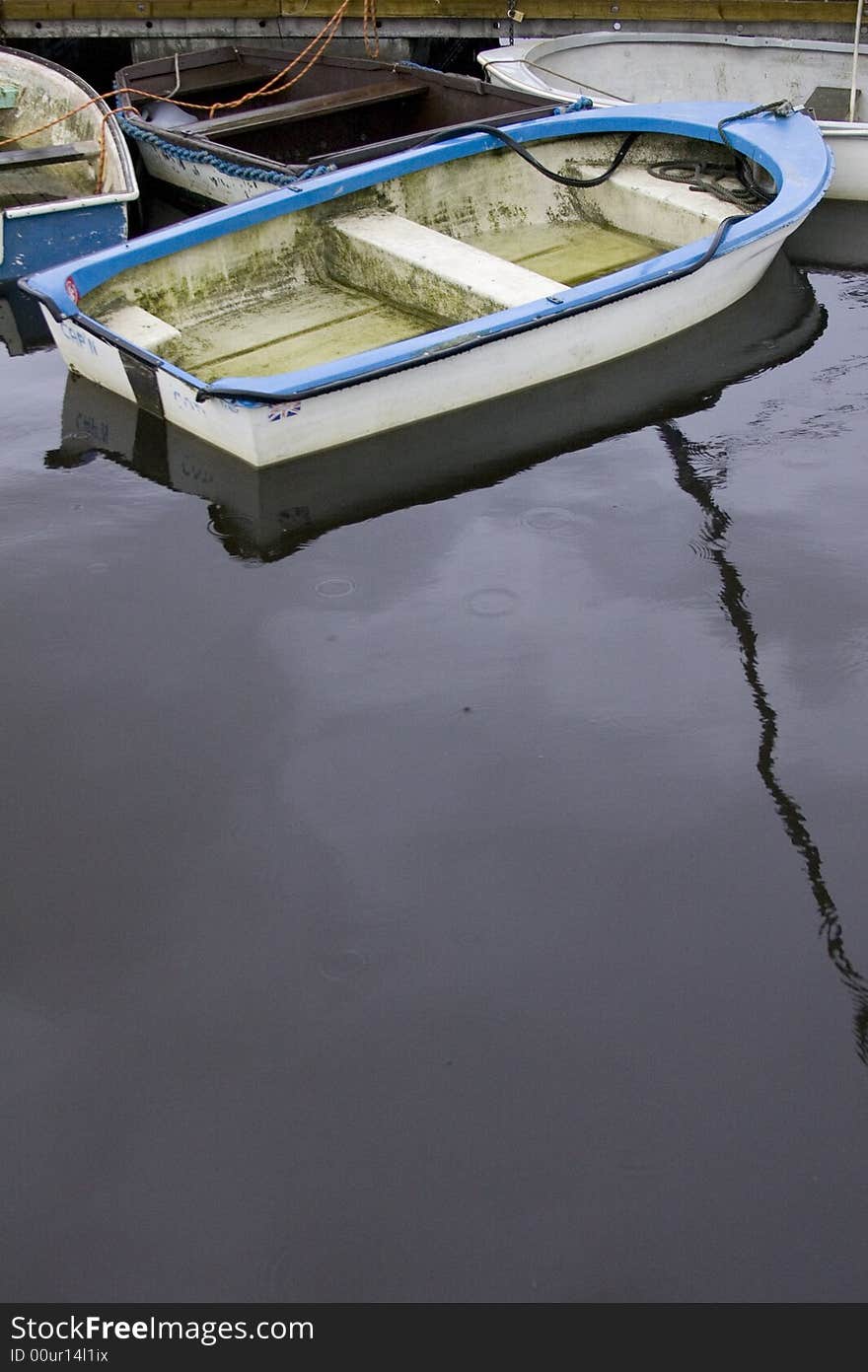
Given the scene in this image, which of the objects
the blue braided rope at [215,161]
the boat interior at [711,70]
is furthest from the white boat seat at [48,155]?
the boat interior at [711,70]

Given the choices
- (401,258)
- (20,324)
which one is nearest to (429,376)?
(401,258)

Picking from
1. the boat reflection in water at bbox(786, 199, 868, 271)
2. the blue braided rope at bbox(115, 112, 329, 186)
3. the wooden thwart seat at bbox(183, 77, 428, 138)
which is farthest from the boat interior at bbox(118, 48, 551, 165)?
the boat reflection in water at bbox(786, 199, 868, 271)

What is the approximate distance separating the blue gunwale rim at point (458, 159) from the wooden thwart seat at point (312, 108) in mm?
1781

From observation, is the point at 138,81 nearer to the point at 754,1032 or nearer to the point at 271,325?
the point at 271,325

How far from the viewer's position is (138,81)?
33.3 ft

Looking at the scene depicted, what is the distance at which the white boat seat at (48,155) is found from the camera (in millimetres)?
8727

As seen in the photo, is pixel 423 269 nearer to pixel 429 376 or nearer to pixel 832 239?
pixel 429 376

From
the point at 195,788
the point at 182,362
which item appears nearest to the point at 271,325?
the point at 182,362

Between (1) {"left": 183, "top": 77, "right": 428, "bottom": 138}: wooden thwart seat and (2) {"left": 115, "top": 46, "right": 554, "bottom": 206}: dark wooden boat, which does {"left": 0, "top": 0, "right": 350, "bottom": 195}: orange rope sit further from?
(1) {"left": 183, "top": 77, "right": 428, "bottom": 138}: wooden thwart seat

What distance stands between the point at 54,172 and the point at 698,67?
5.72 m

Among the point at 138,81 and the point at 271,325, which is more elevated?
the point at 138,81

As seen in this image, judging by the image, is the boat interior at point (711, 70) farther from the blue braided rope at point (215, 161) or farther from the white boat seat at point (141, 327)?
A: the white boat seat at point (141, 327)
